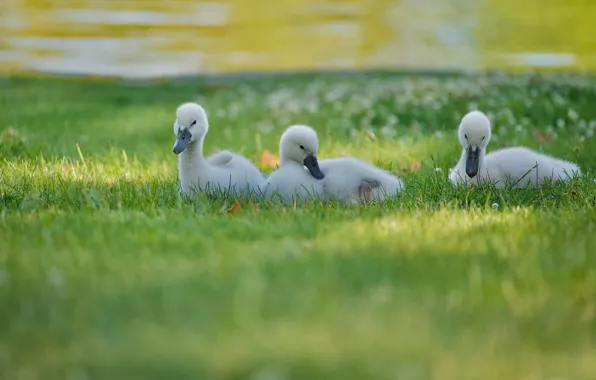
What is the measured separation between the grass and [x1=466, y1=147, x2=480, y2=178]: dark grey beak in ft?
0.72

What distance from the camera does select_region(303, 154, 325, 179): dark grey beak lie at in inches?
247

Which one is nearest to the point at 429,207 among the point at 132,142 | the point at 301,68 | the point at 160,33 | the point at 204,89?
the point at 132,142

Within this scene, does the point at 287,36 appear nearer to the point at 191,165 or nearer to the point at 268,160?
the point at 268,160

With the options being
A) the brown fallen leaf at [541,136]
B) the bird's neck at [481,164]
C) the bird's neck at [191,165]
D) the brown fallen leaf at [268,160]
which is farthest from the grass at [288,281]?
the brown fallen leaf at [541,136]

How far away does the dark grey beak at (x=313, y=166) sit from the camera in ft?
20.6

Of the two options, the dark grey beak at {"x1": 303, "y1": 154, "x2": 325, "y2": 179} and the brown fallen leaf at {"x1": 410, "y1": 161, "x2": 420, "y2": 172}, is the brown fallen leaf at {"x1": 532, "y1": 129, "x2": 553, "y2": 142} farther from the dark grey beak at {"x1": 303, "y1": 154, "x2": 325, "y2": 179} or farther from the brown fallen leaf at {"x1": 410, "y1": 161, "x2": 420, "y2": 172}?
the dark grey beak at {"x1": 303, "y1": 154, "x2": 325, "y2": 179}

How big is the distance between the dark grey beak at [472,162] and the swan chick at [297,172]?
1.06 metres

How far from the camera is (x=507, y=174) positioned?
6.81 metres

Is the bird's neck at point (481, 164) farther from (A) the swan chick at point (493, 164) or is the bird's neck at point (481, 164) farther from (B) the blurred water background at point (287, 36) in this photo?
(B) the blurred water background at point (287, 36)

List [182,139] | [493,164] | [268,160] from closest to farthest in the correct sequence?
[182,139] < [493,164] < [268,160]

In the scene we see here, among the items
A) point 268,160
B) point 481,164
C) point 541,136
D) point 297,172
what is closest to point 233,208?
point 297,172

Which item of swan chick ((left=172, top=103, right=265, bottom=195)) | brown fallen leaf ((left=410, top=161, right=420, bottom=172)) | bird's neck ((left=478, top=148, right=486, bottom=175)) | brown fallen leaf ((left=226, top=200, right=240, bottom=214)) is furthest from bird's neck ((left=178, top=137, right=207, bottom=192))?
brown fallen leaf ((left=410, top=161, right=420, bottom=172))

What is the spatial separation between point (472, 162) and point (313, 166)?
1157 millimetres

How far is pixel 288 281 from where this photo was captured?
4.02m
